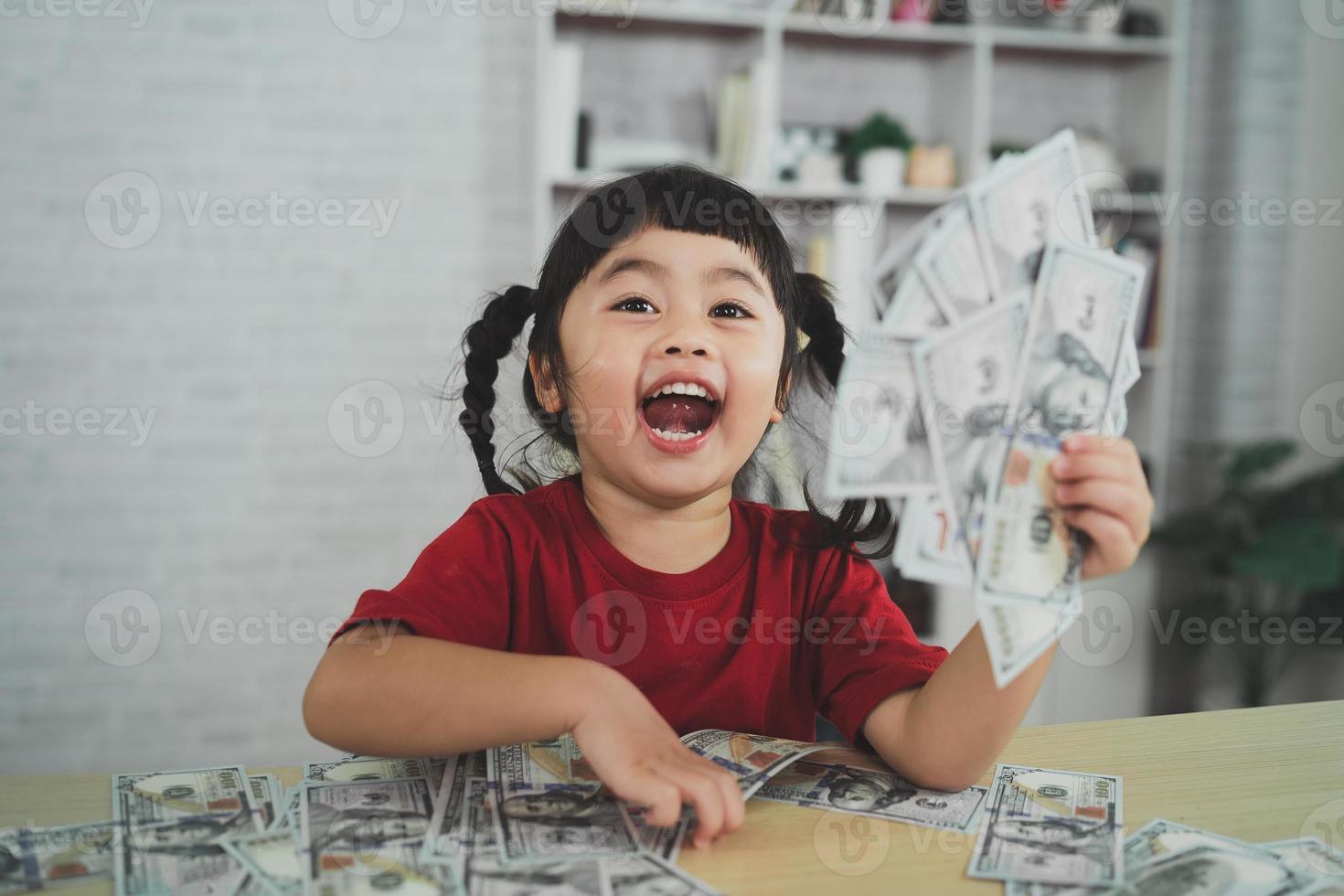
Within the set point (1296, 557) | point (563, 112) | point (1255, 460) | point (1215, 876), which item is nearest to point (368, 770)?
point (1215, 876)

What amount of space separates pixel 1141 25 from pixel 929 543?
3012 millimetres

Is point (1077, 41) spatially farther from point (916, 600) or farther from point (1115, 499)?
point (1115, 499)

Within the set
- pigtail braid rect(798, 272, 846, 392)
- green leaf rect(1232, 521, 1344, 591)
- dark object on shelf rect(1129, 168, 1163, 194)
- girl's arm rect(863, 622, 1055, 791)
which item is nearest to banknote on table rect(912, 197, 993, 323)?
girl's arm rect(863, 622, 1055, 791)

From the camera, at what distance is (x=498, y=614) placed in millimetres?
1052

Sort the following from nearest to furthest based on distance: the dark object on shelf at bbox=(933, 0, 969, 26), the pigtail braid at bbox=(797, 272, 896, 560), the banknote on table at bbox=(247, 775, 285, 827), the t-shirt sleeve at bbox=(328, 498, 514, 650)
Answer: the banknote on table at bbox=(247, 775, 285, 827)
the t-shirt sleeve at bbox=(328, 498, 514, 650)
the pigtail braid at bbox=(797, 272, 896, 560)
the dark object on shelf at bbox=(933, 0, 969, 26)

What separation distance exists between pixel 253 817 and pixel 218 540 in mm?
2449

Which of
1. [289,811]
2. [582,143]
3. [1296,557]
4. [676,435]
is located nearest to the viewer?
[289,811]

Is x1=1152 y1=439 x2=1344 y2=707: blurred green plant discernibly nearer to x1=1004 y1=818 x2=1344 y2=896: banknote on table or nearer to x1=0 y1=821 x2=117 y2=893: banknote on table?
x1=1004 y1=818 x2=1344 y2=896: banknote on table

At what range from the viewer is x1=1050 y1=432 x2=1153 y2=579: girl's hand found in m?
0.75

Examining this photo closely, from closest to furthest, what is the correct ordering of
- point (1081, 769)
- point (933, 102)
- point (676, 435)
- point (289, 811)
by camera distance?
point (289, 811)
point (1081, 769)
point (676, 435)
point (933, 102)

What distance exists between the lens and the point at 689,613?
1104mm

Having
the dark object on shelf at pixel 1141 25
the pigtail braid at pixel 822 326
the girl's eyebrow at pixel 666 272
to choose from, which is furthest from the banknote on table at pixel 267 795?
the dark object on shelf at pixel 1141 25

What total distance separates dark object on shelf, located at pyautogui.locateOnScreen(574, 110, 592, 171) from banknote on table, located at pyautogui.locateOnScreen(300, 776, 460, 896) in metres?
2.29

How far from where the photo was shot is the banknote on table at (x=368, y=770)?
863 millimetres
